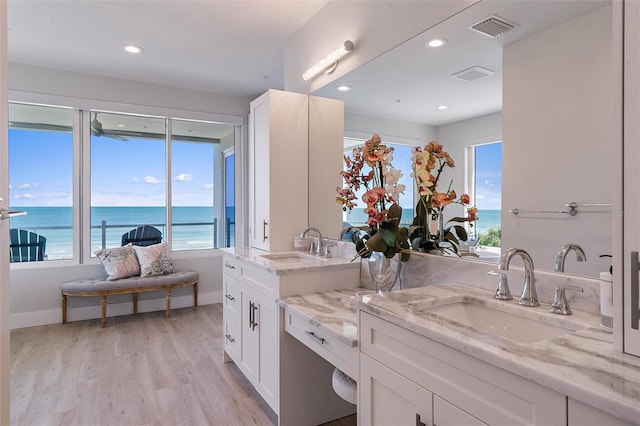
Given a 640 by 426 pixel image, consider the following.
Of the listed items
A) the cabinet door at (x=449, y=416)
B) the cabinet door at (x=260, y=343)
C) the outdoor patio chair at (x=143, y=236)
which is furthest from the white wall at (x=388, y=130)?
the outdoor patio chair at (x=143, y=236)

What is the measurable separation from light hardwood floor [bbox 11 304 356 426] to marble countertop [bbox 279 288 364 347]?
2.42 ft

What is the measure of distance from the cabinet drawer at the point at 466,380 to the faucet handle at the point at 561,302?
1.63 ft

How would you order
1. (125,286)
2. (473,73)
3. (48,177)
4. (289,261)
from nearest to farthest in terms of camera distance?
(473,73), (289,261), (125,286), (48,177)

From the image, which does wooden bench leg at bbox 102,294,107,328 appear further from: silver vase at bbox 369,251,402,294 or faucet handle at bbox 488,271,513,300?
faucet handle at bbox 488,271,513,300

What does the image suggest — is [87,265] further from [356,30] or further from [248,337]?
[356,30]

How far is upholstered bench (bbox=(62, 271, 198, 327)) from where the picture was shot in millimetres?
3906

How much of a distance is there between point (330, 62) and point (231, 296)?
1.87m

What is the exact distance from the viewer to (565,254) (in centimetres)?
138


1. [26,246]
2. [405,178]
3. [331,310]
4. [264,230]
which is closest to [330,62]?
[405,178]

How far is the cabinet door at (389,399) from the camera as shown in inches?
44.6

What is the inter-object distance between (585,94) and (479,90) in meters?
0.48

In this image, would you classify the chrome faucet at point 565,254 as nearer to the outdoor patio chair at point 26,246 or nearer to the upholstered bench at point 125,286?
the upholstered bench at point 125,286

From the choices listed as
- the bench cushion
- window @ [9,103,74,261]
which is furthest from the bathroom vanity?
window @ [9,103,74,261]

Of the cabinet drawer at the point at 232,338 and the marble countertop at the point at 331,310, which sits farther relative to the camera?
the cabinet drawer at the point at 232,338
